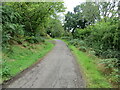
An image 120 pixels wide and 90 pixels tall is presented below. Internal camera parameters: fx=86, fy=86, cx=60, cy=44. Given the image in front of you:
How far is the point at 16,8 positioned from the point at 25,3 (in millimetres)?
1092

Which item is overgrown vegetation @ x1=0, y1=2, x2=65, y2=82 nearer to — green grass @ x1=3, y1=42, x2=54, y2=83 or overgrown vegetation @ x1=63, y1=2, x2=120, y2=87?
green grass @ x1=3, y1=42, x2=54, y2=83

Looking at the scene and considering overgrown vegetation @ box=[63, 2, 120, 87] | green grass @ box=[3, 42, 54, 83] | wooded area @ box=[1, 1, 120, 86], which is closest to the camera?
green grass @ box=[3, 42, 54, 83]

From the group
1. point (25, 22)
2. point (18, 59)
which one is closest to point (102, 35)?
point (18, 59)

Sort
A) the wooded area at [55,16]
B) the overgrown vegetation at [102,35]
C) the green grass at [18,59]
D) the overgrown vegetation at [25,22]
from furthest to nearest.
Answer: the overgrown vegetation at [25,22] → the wooded area at [55,16] → the overgrown vegetation at [102,35] → the green grass at [18,59]

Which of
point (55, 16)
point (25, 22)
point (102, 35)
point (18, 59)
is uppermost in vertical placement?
point (55, 16)

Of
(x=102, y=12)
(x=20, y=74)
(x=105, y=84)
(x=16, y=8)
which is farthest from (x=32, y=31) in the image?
(x=102, y=12)

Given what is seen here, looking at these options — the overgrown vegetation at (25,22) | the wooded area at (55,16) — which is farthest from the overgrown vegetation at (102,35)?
the overgrown vegetation at (25,22)

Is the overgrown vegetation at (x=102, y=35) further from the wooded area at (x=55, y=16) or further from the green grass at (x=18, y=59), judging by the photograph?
the green grass at (x=18, y=59)

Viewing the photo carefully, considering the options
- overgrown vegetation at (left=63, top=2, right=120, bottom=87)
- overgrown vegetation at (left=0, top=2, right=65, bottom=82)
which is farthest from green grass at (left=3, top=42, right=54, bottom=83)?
overgrown vegetation at (left=63, top=2, right=120, bottom=87)

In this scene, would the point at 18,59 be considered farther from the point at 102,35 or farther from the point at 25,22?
the point at 102,35

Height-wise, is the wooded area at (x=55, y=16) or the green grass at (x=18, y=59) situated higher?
the wooded area at (x=55, y=16)

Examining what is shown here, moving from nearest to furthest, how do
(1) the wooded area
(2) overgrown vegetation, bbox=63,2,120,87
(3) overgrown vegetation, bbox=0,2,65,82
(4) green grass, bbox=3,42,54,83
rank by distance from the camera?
(4) green grass, bbox=3,42,54,83
(2) overgrown vegetation, bbox=63,2,120,87
(1) the wooded area
(3) overgrown vegetation, bbox=0,2,65,82

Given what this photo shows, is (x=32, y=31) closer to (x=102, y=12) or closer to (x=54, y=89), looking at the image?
(x=54, y=89)

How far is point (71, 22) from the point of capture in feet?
75.9
